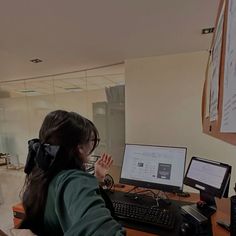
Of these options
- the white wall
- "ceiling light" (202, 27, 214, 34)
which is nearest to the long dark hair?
"ceiling light" (202, 27, 214, 34)

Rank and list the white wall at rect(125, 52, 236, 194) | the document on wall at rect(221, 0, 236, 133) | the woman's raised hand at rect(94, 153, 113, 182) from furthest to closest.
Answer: the white wall at rect(125, 52, 236, 194) → the woman's raised hand at rect(94, 153, 113, 182) → the document on wall at rect(221, 0, 236, 133)

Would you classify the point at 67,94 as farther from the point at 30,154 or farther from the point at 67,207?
the point at 67,207

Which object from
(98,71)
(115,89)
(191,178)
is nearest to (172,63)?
(115,89)

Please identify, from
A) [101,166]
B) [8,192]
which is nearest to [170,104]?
[101,166]

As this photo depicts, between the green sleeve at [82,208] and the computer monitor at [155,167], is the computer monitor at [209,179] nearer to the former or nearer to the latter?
the computer monitor at [155,167]

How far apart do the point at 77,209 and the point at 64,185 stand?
4.8 inches

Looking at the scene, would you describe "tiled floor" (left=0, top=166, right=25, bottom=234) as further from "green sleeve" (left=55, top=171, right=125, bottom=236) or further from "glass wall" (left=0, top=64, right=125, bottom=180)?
"green sleeve" (left=55, top=171, right=125, bottom=236)

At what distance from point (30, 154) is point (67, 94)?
3313 mm

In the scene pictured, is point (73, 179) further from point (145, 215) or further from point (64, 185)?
point (145, 215)

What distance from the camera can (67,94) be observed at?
4074mm

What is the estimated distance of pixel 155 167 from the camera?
1.46 metres

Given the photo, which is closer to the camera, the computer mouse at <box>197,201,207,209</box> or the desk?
the desk

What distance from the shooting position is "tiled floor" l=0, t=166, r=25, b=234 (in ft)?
8.68

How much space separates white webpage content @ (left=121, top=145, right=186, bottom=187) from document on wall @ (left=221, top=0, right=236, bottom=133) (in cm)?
98
